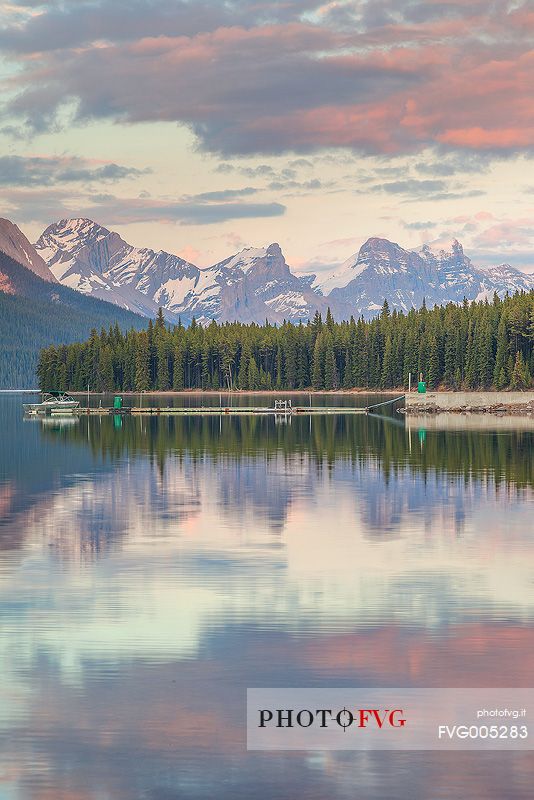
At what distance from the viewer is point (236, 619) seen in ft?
104

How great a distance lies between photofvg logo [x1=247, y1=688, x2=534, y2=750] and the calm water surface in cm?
52

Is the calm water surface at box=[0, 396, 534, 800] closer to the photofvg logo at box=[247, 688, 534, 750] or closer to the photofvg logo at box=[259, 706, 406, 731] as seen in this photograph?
the photofvg logo at box=[247, 688, 534, 750]

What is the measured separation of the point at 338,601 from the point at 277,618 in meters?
2.94

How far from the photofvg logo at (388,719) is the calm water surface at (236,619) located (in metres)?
0.52

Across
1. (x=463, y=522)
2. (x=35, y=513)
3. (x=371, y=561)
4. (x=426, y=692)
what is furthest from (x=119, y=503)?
(x=426, y=692)

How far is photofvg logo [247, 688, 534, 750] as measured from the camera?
71.8ft

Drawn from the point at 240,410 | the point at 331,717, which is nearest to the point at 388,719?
the point at 331,717

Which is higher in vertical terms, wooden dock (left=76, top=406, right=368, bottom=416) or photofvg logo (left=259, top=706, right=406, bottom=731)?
wooden dock (left=76, top=406, right=368, bottom=416)

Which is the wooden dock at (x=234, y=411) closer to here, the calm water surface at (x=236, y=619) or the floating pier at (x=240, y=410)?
the floating pier at (x=240, y=410)

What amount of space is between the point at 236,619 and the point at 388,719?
917 centimetres

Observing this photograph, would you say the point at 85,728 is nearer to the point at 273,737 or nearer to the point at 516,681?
the point at 273,737

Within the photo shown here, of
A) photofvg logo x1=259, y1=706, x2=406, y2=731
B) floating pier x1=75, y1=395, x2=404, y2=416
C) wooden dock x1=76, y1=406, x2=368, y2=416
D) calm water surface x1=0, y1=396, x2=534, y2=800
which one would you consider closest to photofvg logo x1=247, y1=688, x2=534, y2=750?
photofvg logo x1=259, y1=706, x2=406, y2=731

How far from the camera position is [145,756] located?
2127cm

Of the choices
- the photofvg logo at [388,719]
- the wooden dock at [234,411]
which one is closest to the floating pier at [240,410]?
the wooden dock at [234,411]
